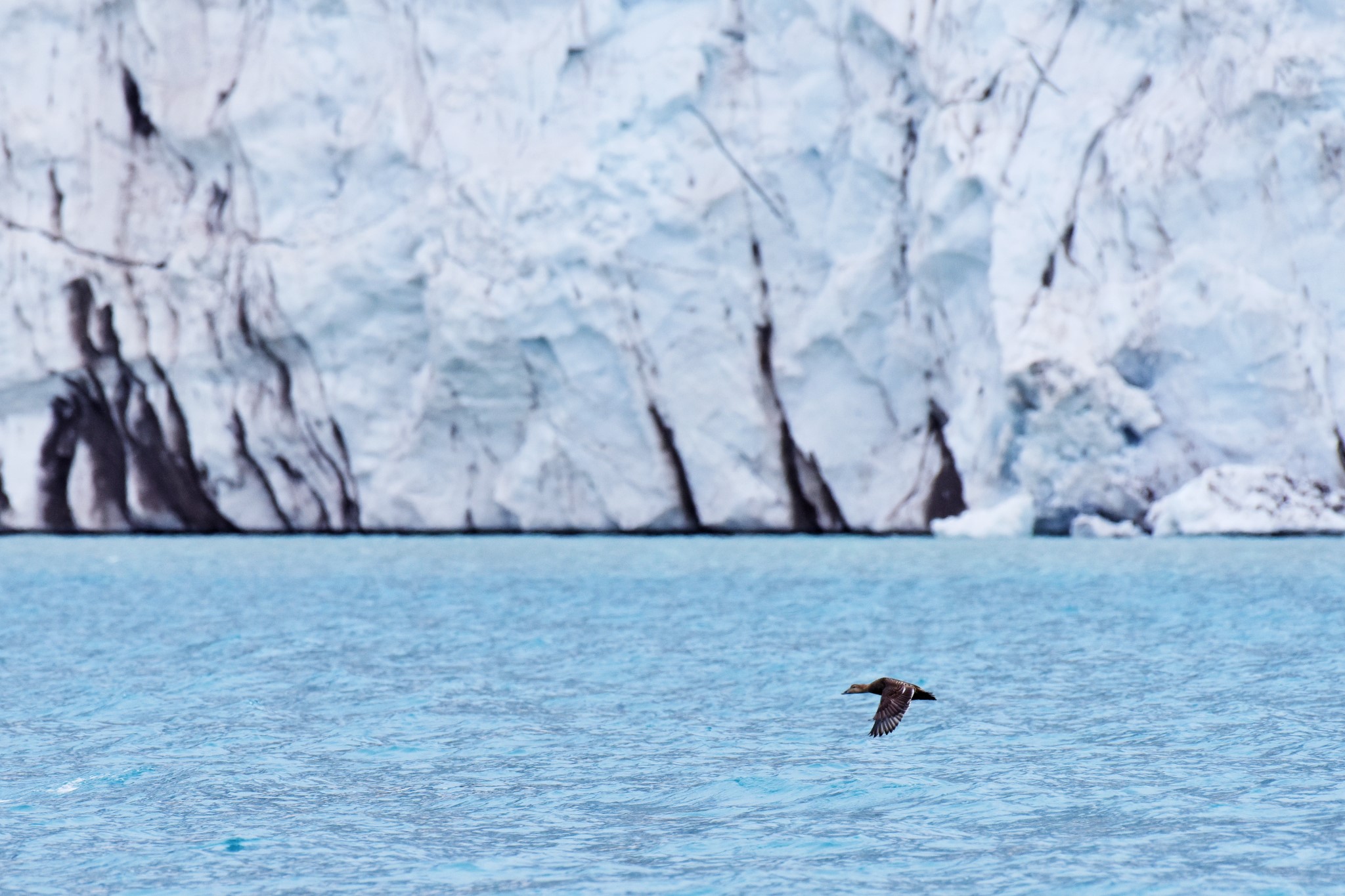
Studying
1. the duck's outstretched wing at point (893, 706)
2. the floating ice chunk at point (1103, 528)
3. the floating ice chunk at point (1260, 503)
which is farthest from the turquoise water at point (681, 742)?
the floating ice chunk at point (1103, 528)

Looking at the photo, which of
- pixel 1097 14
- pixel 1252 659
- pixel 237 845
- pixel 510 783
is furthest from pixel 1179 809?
pixel 1097 14

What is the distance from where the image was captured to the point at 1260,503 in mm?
20156

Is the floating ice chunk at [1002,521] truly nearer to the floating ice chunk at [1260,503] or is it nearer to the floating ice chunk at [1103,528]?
the floating ice chunk at [1103,528]

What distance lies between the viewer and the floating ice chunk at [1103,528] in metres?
21.5

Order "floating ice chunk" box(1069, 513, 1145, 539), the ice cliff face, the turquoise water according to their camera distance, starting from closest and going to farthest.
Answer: the turquoise water
the ice cliff face
"floating ice chunk" box(1069, 513, 1145, 539)

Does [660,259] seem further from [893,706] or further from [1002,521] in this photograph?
[893,706]

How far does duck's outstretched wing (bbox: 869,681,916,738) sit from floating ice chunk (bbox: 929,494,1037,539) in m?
15.7

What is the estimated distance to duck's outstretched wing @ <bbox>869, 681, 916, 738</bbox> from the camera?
20.5 ft

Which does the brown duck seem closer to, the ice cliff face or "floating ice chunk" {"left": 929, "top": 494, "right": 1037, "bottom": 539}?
the ice cliff face

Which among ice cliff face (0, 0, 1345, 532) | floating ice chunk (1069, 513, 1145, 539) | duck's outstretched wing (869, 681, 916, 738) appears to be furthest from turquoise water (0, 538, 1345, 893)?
ice cliff face (0, 0, 1345, 532)

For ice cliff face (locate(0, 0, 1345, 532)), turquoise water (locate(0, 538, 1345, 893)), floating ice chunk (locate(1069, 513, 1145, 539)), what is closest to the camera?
turquoise water (locate(0, 538, 1345, 893))

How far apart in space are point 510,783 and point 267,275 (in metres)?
20.5

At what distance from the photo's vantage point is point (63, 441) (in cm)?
2733

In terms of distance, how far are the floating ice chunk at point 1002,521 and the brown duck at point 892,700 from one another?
1565 centimetres
